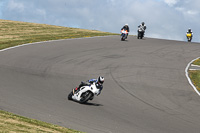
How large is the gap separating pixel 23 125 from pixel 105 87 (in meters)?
8.19

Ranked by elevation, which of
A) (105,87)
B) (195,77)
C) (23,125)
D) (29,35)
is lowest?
(23,125)

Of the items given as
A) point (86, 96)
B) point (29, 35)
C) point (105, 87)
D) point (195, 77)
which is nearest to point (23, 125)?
point (86, 96)

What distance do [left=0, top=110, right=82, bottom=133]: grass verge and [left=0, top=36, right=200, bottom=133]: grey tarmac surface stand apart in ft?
2.27

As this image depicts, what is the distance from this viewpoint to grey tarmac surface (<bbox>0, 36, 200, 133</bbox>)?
10648mm

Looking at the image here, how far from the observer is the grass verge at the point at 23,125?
A: 25.6 feet

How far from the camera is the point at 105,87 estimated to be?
16.2 meters

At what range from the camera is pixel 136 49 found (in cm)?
2897

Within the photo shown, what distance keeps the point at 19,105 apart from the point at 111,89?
5.78 meters

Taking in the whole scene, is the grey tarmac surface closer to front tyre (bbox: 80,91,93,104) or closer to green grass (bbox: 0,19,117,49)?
front tyre (bbox: 80,91,93,104)

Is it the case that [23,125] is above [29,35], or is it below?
below

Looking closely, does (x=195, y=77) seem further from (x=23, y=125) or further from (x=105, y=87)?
(x=23, y=125)

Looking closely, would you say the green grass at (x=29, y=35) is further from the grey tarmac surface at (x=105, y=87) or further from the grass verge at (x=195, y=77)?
the grass verge at (x=195, y=77)

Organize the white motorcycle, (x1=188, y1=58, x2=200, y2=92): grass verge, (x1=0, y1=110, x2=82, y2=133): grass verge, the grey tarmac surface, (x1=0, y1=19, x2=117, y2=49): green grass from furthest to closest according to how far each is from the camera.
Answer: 1. (x1=0, y1=19, x2=117, y2=49): green grass
2. (x1=188, y1=58, x2=200, y2=92): grass verge
3. the white motorcycle
4. the grey tarmac surface
5. (x1=0, y1=110, x2=82, y2=133): grass verge

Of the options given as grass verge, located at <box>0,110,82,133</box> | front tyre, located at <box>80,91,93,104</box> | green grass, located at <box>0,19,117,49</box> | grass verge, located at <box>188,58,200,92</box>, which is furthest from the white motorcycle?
green grass, located at <box>0,19,117,49</box>
